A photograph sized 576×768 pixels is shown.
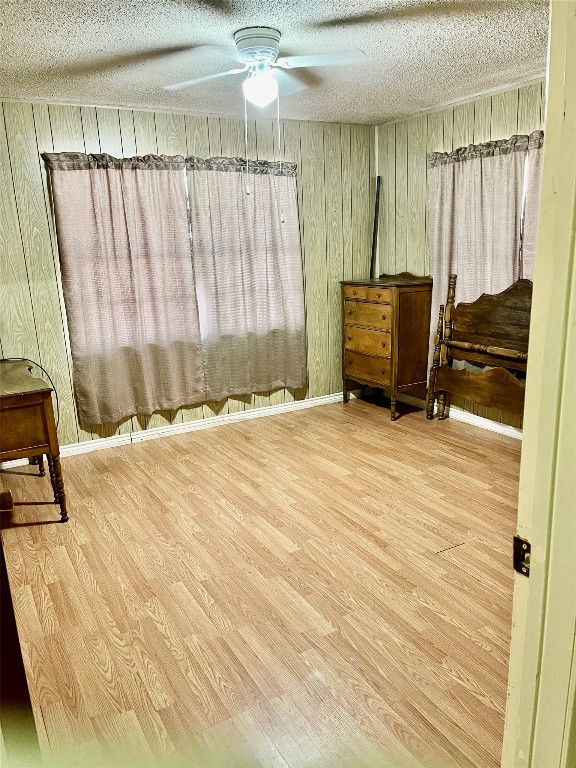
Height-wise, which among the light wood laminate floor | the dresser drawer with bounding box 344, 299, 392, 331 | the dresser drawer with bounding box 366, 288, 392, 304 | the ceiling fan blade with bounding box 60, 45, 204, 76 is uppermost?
the ceiling fan blade with bounding box 60, 45, 204, 76

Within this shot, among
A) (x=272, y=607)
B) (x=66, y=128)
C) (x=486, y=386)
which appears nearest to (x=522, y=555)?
(x=272, y=607)

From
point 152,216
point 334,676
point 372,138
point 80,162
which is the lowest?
point 334,676

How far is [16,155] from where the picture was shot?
3.63 metres

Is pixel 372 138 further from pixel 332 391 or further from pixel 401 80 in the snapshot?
pixel 332 391

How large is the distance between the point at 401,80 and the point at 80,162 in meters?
2.16

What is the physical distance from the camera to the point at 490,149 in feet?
12.8

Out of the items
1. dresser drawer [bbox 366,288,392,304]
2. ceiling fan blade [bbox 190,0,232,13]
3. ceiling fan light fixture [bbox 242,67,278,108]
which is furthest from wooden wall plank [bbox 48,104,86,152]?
dresser drawer [bbox 366,288,392,304]

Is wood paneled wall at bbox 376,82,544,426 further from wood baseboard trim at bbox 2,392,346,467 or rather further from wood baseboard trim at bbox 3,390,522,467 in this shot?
wood baseboard trim at bbox 2,392,346,467

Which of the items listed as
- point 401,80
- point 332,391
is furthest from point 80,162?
point 332,391

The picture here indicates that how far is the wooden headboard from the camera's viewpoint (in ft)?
12.3

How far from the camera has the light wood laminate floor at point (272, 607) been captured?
1.72m

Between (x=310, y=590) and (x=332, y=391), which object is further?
(x=332, y=391)

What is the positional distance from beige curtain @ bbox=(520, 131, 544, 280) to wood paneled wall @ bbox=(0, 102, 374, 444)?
64.1 inches

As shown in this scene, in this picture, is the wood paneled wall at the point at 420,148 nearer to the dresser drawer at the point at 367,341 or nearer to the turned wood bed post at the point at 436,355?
the turned wood bed post at the point at 436,355
